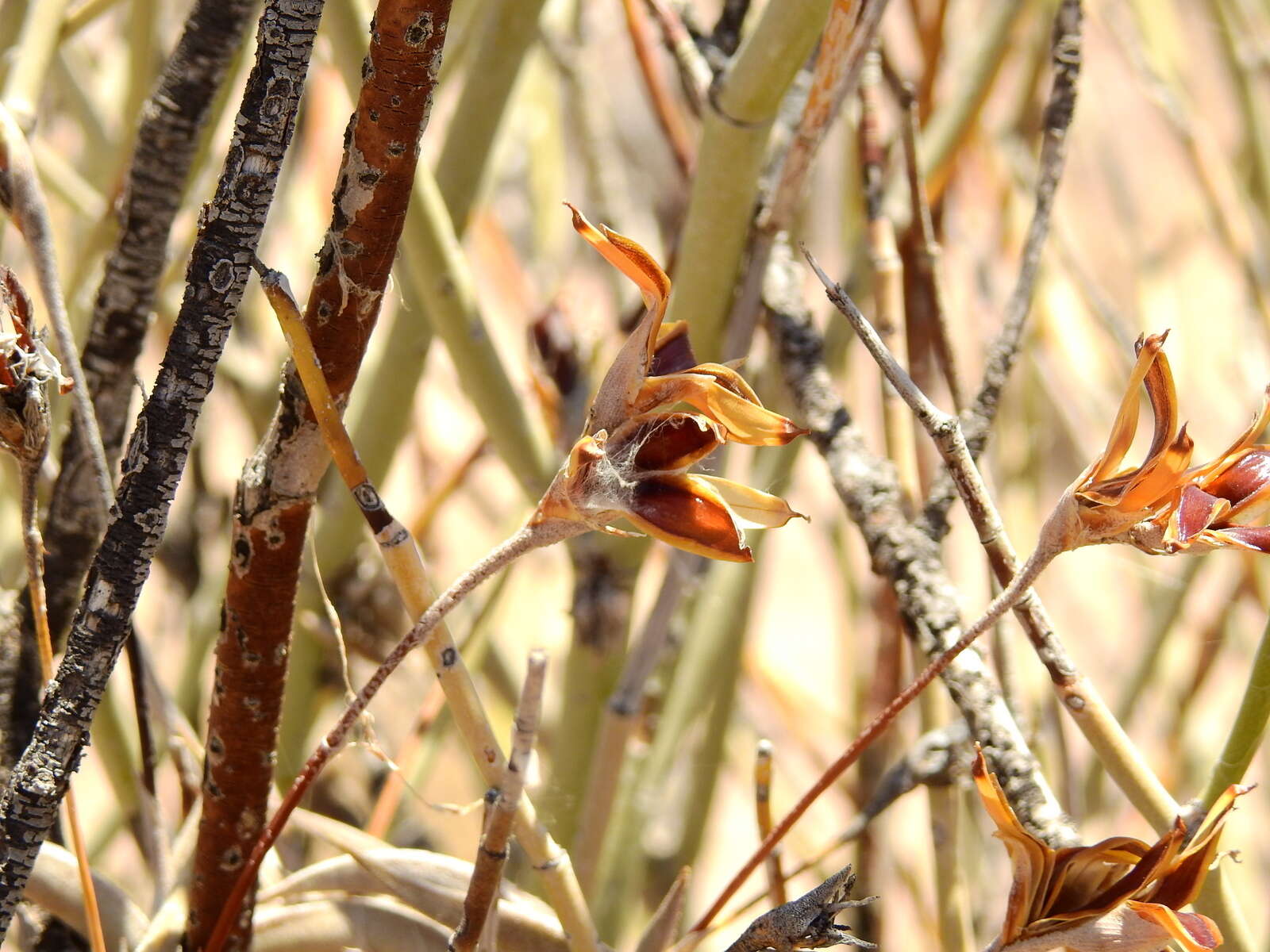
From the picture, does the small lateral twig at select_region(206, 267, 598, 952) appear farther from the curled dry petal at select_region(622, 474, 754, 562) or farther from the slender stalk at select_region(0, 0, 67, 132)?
the slender stalk at select_region(0, 0, 67, 132)

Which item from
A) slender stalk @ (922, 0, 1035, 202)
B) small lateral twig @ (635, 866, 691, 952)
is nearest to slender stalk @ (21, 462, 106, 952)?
small lateral twig @ (635, 866, 691, 952)

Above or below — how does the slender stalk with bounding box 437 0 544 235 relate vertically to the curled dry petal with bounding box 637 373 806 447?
above

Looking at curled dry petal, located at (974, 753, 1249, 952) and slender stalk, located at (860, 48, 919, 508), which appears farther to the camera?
slender stalk, located at (860, 48, 919, 508)

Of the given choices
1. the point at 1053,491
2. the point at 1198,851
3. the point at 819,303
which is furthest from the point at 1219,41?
the point at 819,303

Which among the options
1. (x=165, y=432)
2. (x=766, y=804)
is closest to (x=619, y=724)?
(x=766, y=804)

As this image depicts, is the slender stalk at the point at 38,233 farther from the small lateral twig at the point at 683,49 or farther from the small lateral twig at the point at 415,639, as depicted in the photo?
the small lateral twig at the point at 683,49

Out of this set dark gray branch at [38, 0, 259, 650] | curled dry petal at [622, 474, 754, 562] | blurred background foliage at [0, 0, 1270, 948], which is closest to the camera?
curled dry petal at [622, 474, 754, 562]

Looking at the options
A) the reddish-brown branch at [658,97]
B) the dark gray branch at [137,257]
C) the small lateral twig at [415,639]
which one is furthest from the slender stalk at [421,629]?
the reddish-brown branch at [658,97]

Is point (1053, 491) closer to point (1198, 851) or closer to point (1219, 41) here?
point (1219, 41)
